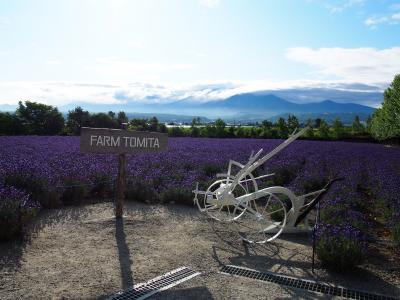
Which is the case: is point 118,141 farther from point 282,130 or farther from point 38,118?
point 282,130

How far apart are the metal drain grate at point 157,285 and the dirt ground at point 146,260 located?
9 centimetres

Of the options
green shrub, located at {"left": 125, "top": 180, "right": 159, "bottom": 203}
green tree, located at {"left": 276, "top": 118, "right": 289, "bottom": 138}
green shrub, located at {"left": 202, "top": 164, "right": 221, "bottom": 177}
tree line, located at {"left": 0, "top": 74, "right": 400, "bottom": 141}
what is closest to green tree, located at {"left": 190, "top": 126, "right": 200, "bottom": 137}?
tree line, located at {"left": 0, "top": 74, "right": 400, "bottom": 141}

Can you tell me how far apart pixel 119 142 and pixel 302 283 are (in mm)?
3402

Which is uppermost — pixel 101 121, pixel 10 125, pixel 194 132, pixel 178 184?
pixel 101 121

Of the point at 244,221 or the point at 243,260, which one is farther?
the point at 244,221

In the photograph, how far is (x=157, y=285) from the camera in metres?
3.90

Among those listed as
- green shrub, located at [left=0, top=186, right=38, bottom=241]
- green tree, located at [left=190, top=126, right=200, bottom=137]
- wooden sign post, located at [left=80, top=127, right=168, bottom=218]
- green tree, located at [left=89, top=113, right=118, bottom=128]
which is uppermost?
green tree, located at [left=89, top=113, right=118, bottom=128]

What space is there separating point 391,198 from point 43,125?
2611 centimetres

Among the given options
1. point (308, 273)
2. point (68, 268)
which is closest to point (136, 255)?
point (68, 268)

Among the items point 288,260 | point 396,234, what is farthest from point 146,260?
point 396,234

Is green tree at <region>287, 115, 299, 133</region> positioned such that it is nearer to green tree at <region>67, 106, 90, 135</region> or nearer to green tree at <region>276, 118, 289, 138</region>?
green tree at <region>276, 118, 289, 138</region>

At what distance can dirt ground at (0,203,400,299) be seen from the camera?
12.4 ft

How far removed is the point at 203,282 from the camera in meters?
4.03

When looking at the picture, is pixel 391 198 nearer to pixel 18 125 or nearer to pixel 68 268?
pixel 68 268
